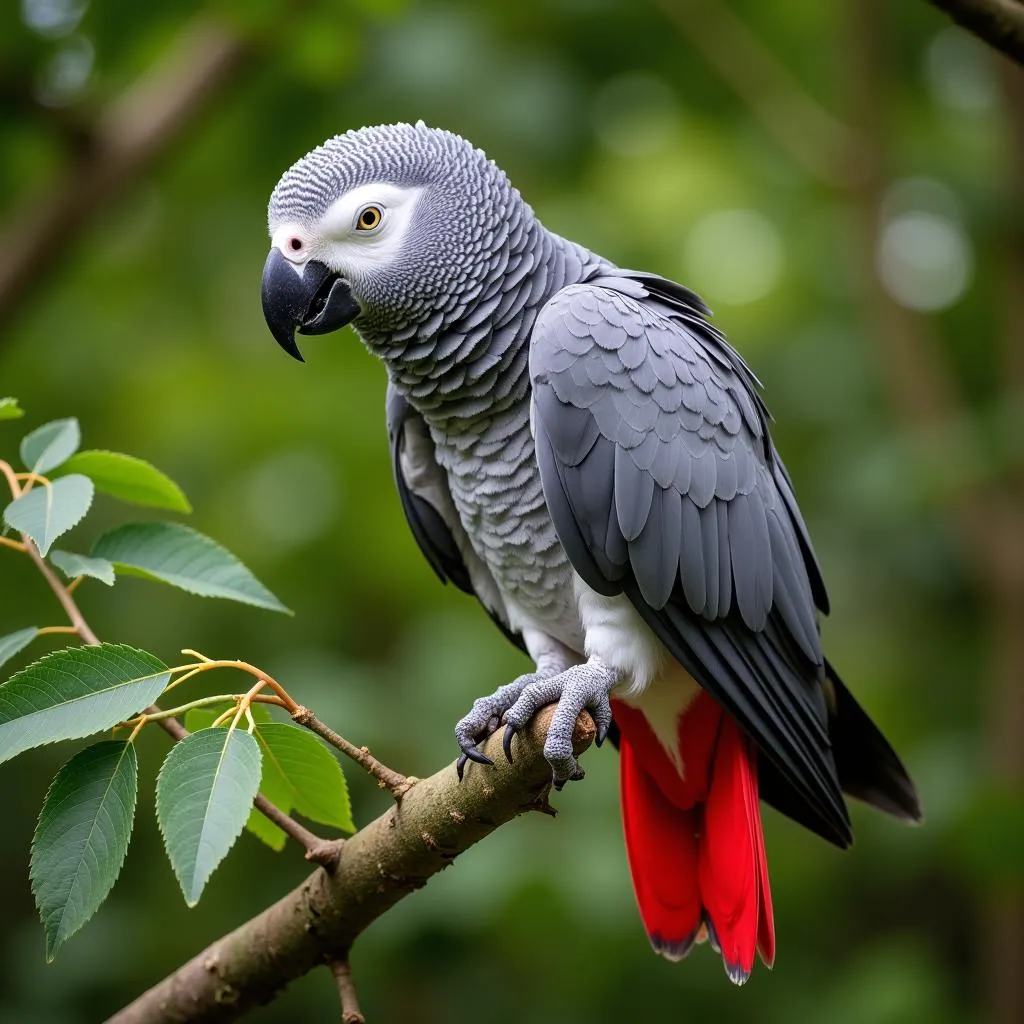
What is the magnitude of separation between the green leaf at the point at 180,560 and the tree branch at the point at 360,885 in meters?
0.28

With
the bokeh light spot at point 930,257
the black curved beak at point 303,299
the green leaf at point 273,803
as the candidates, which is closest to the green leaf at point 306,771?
the green leaf at point 273,803

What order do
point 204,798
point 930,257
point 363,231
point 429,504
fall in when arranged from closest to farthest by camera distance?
point 204,798 < point 363,231 < point 429,504 < point 930,257

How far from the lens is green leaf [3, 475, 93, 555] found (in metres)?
1.08

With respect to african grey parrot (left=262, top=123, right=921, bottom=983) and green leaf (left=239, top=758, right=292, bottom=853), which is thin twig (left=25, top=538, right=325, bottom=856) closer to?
green leaf (left=239, top=758, right=292, bottom=853)

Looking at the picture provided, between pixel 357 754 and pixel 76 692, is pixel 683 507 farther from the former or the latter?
pixel 76 692

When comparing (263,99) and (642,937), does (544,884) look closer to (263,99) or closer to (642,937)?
(642,937)

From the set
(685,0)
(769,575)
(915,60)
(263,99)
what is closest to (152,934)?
(769,575)

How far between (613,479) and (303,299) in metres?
0.50

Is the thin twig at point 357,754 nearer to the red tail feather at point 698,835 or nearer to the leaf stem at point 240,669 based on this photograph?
the leaf stem at point 240,669

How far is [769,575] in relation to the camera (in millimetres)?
1553

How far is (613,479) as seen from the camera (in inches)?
57.7

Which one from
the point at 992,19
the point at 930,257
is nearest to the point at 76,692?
the point at 992,19

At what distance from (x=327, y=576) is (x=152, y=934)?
99cm

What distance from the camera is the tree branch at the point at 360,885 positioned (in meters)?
1.24
